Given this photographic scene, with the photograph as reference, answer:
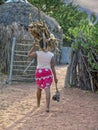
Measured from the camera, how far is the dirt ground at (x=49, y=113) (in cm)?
721

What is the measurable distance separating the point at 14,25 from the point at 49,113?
7704 millimetres

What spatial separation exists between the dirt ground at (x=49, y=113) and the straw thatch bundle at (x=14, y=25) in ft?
11.8

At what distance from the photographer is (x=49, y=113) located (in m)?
8.21

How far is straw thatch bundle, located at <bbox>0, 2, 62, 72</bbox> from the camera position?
1504 centimetres

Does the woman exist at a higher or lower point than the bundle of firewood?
lower

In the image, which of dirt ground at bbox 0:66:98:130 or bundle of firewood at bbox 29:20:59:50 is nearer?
dirt ground at bbox 0:66:98:130

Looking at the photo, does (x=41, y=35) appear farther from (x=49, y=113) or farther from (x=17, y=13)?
(x=17, y=13)

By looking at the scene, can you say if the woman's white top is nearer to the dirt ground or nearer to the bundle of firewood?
the bundle of firewood

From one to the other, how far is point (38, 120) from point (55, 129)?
0.69m

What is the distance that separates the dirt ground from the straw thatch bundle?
3.61 metres

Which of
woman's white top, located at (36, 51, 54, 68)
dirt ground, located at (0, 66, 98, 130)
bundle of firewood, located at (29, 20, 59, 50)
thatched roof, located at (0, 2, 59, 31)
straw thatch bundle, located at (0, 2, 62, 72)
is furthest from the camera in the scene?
thatched roof, located at (0, 2, 59, 31)

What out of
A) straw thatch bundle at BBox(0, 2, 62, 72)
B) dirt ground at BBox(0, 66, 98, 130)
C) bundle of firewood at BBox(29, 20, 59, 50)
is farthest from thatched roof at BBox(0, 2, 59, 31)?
bundle of firewood at BBox(29, 20, 59, 50)

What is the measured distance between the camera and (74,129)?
697cm

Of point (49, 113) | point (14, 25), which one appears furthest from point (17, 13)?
point (49, 113)
